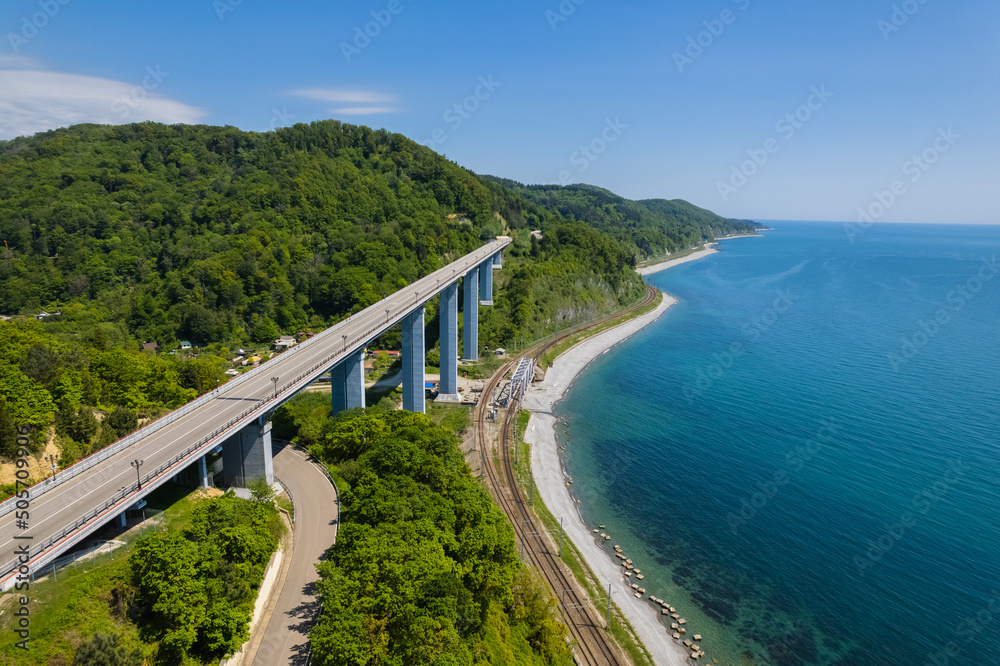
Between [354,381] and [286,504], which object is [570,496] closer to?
[354,381]

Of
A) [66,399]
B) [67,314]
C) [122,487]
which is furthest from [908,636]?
[67,314]

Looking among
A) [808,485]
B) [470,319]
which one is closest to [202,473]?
[808,485]

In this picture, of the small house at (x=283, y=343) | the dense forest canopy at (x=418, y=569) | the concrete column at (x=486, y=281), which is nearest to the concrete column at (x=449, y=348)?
the small house at (x=283, y=343)

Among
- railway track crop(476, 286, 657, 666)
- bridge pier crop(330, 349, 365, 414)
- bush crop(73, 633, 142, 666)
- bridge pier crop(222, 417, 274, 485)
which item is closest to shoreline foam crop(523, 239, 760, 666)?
railway track crop(476, 286, 657, 666)

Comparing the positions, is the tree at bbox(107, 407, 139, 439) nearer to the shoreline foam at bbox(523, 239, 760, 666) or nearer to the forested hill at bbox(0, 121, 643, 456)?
the forested hill at bbox(0, 121, 643, 456)

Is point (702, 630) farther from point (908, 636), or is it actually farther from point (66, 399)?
point (66, 399)

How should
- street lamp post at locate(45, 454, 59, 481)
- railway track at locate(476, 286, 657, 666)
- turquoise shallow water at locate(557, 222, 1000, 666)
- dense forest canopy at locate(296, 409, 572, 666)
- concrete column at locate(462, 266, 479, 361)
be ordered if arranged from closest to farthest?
dense forest canopy at locate(296, 409, 572, 666) < street lamp post at locate(45, 454, 59, 481) < railway track at locate(476, 286, 657, 666) < turquoise shallow water at locate(557, 222, 1000, 666) < concrete column at locate(462, 266, 479, 361)
